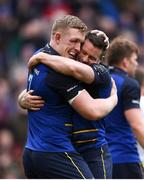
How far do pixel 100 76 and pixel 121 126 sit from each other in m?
1.34

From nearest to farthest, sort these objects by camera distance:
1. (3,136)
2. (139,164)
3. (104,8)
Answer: (139,164) < (3,136) < (104,8)

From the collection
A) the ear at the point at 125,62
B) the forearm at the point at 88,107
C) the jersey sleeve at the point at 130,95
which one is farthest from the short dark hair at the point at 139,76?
the forearm at the point at 88,107

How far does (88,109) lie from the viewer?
284 inches

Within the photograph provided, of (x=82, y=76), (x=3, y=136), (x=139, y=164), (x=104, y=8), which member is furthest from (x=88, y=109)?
(x=104, y=8)

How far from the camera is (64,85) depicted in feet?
23.7

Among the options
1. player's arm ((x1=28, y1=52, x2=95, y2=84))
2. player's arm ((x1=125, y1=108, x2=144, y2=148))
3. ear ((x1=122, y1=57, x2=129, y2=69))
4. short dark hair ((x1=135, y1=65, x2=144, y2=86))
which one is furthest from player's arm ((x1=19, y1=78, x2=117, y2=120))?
short dark hair ((x1=135, y1=65, x2=144, y2=86))

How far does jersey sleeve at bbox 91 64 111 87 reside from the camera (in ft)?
24.0

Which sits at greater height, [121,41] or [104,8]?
[121,41]

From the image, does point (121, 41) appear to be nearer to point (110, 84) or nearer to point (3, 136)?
point (110, 84)

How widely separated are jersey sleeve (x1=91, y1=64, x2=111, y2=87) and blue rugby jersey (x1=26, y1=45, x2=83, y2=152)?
0.16 meters

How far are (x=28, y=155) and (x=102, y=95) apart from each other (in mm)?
A: 790

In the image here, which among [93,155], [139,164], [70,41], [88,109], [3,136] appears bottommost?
[3,136]

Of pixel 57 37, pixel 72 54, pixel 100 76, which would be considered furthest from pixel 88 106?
pixel 57 37

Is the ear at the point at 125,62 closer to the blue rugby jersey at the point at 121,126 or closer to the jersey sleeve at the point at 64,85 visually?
the blue rugby jersey at the point at 121,126
